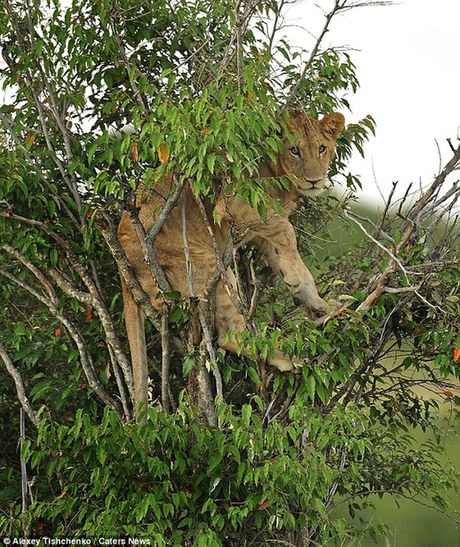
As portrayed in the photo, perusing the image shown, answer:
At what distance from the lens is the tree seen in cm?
441

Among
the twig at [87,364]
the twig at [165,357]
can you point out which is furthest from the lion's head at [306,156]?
the twig at [87,364]

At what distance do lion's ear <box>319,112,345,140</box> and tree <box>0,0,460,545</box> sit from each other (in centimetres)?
9

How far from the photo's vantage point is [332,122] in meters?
5.17

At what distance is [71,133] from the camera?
206 inches

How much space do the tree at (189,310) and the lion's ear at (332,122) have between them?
9 cm

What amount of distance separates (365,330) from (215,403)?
30.8 inches

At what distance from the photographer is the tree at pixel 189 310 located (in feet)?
14.5

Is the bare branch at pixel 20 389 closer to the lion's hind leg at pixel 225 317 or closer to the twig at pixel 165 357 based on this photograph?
the twig at pixel 165 357

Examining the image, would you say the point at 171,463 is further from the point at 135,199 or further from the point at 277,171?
the point at 277,171

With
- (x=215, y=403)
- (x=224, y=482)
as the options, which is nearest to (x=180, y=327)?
(x=215, y=403)

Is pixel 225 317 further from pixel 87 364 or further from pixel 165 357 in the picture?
pixel 87 364

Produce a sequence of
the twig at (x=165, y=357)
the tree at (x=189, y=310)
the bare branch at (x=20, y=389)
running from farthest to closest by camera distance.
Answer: the bare branch at (x=20, y=389), the twig at (x=165, y=357), the tree at (x=189, y=310)

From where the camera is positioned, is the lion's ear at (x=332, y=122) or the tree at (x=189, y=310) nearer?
the tree at (x=189, y=310)

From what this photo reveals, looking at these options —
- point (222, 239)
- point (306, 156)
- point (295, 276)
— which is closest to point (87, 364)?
point (222, 239)
